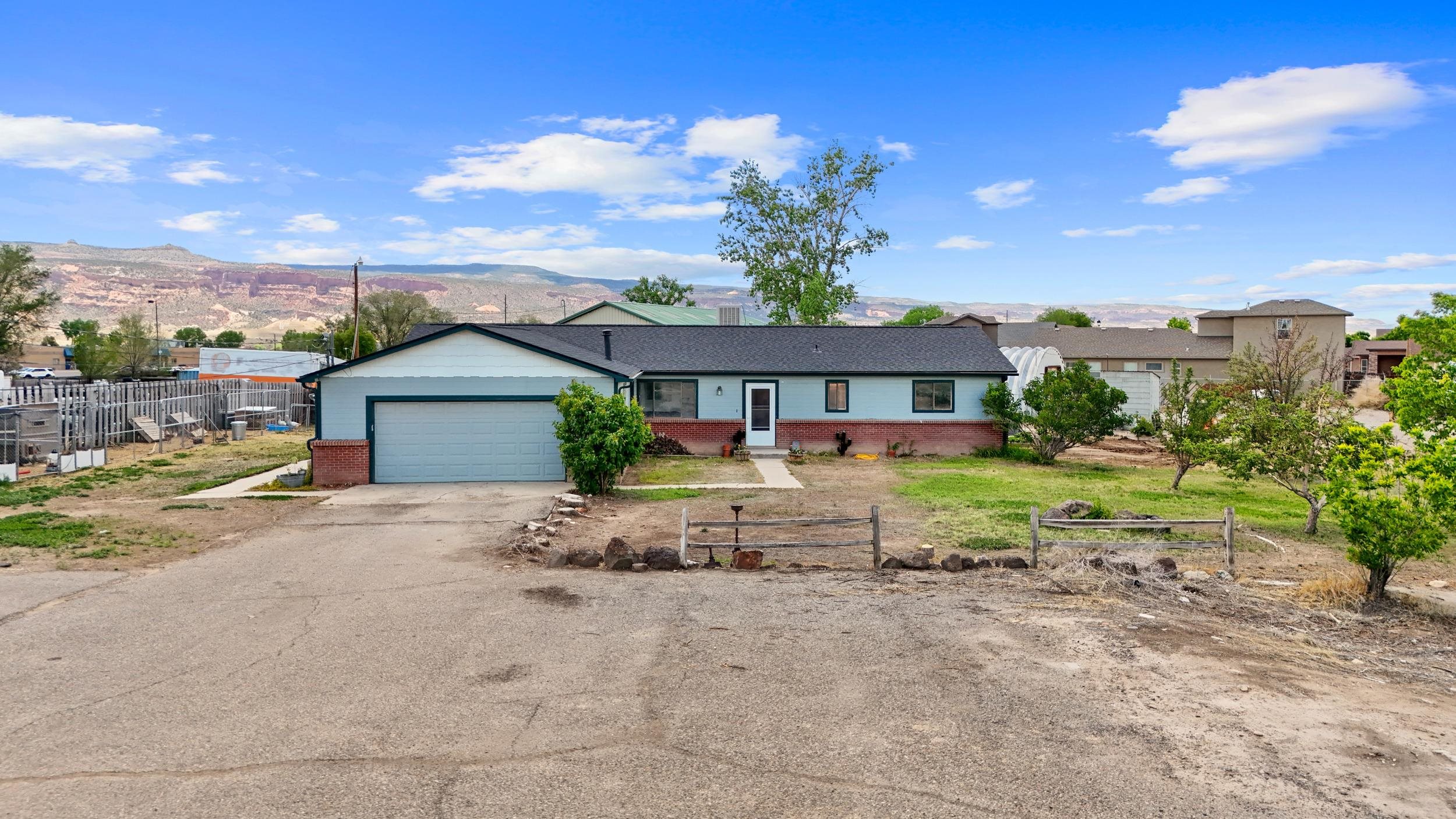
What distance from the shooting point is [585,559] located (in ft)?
39.0

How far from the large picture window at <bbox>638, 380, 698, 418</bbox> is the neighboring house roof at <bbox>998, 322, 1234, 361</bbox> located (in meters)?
37.3

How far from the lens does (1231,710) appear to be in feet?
22.2

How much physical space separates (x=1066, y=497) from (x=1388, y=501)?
28.7 feet

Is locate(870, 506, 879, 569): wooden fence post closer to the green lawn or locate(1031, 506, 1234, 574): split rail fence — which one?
locate(1031, 506, 1234, 574): split rail fence

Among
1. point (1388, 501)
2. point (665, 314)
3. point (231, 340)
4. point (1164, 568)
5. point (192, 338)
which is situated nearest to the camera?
point (1388, 501)

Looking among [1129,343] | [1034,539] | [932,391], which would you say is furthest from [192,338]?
[1034,539]

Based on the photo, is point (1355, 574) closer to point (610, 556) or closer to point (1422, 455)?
point (1422, 455)

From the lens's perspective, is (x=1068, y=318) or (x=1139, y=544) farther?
(x=1068, y=318)

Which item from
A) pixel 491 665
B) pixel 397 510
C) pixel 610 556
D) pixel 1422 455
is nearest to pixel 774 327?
pixel 397 510

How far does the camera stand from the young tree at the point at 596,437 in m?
17.8

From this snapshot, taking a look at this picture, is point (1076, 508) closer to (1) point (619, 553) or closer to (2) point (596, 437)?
(1) point (619, 553)

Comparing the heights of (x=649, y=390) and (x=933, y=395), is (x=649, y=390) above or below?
above

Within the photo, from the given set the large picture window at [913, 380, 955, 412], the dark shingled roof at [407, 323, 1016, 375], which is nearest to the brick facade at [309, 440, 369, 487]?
the dark shingled roof at [407, 323, 1016, 375]

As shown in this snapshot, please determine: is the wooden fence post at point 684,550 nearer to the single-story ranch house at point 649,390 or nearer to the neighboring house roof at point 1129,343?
the single-story ranch house at point 649,390
